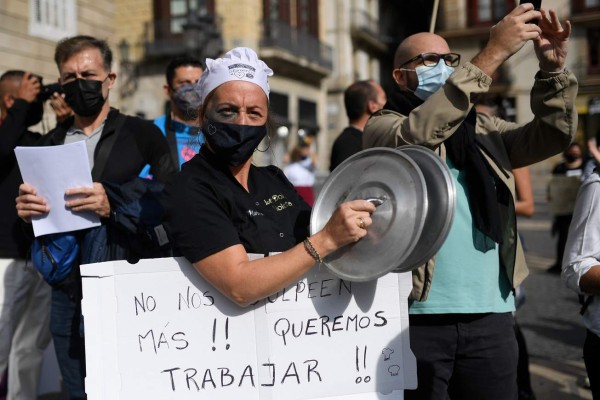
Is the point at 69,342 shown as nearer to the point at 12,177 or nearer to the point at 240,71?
the point at 12,177

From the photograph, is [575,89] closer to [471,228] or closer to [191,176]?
[471,228]

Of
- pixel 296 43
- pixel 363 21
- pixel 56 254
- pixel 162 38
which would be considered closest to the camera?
pixel 56 254

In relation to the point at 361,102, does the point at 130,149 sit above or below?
below

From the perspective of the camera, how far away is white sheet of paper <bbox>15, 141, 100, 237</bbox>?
268 centimetres

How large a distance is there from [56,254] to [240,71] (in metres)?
1.31

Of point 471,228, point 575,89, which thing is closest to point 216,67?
point 471,228

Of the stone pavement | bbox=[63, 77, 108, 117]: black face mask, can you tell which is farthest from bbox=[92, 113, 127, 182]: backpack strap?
the stone pavement

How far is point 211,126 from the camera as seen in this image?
2.11 m

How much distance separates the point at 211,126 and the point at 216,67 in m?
0.19

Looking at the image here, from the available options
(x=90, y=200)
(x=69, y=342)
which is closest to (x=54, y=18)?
(x=69, y=342)

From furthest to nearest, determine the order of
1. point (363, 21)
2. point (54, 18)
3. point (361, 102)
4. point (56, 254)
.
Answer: point (363, 21)
point (54, 18)
point (361, 102)
point (56, 254)

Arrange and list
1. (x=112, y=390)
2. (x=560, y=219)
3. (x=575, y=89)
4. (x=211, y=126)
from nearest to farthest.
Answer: (x=112, y=390)
(x=211, y=126)
(x=575, y=89)
(x=560, y=219)

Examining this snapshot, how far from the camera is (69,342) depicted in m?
3.09

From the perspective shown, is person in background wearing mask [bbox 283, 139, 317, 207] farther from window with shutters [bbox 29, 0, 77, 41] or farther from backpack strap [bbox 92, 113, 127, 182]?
backpack strap [bbox 92, 113, 127, 182]
